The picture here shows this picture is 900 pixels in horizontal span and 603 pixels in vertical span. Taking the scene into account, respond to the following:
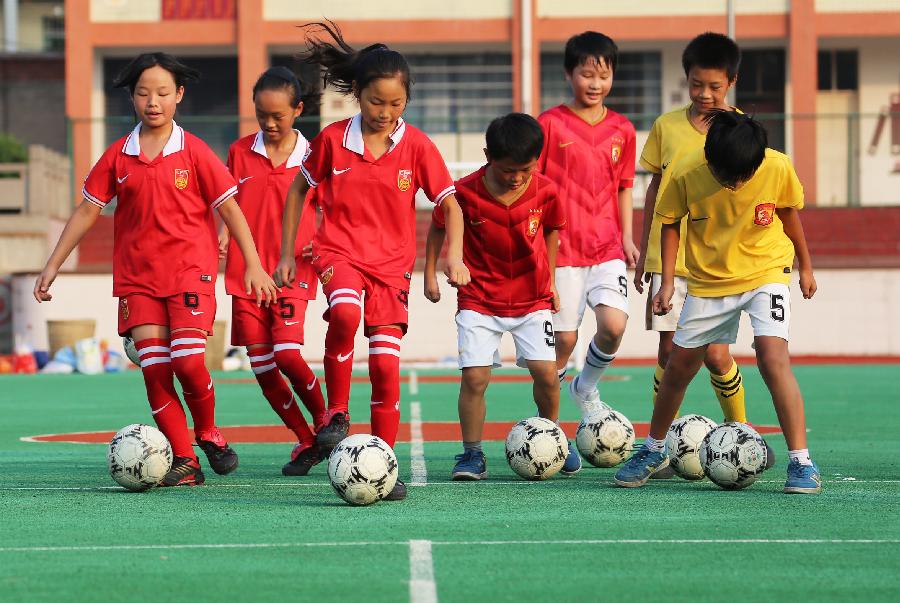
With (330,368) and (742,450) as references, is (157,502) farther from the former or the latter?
(742,450)

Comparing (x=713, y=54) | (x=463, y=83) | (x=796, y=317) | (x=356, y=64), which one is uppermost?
(x=463, y=83)

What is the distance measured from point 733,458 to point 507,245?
5.82ft

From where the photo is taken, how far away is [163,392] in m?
8.45

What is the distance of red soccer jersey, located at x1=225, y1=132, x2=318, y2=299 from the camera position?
945cm

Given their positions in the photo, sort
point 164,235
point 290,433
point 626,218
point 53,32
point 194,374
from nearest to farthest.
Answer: point 164,235 < point 194,374 < point 626,218 < point 290,433 < point 53,32

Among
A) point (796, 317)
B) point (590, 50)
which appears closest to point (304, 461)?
point (590, 50)

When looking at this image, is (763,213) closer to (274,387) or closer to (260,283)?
(260,283)

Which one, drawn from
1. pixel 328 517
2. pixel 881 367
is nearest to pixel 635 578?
pixel 328 517

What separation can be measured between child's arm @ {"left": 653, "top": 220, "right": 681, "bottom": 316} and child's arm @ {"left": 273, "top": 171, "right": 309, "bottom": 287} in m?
1.89

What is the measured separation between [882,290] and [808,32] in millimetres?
7994

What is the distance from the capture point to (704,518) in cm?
678

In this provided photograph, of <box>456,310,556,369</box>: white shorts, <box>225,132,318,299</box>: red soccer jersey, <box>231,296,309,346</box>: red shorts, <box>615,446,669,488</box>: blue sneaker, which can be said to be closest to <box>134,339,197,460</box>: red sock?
<box>231,296,309,346</box>: red shorts

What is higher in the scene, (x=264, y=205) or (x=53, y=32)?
(x=53, y=32)

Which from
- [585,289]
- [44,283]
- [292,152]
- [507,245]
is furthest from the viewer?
[585,289]
